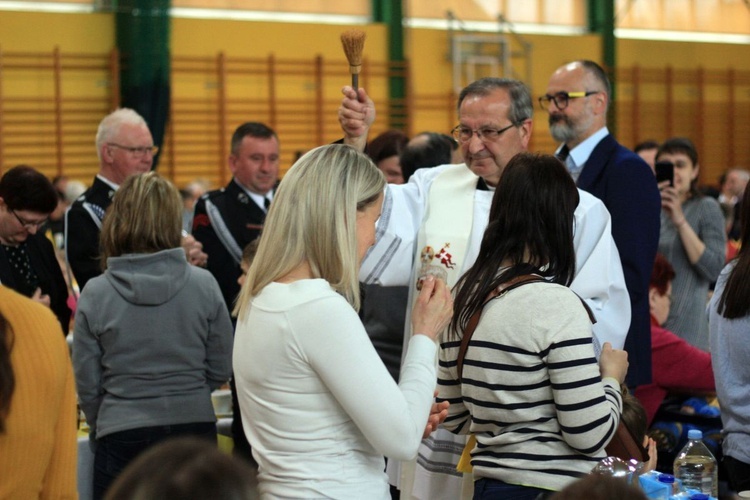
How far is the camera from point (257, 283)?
2021 millimetres

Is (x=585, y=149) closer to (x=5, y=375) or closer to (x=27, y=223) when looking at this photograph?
(x=27, y=223)

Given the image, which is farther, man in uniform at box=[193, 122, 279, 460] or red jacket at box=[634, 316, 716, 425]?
man in uniform at box=[193, 122, 279, 460]

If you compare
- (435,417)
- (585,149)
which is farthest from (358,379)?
(585,149)

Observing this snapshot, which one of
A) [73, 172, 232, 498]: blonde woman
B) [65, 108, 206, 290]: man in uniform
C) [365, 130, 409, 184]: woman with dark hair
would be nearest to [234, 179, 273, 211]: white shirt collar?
[65, 108, 206, 290]: man in uniform

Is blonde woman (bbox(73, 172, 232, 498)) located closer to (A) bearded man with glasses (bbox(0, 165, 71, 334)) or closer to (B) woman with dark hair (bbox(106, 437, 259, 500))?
(A) bearded man with glasses (bbox(0, 165, 71, 334))

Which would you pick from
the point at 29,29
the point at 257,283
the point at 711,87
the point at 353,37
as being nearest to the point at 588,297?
the point at 353,37

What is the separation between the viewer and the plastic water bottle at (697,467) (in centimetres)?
281

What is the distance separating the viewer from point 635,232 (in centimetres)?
330

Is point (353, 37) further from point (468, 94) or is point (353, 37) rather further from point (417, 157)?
point (417, 157)

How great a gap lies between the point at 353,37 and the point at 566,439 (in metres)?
1.14

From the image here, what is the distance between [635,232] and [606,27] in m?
10.2

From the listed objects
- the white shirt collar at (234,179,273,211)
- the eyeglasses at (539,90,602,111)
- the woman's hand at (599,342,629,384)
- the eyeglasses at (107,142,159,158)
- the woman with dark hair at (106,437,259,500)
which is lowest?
the woman's hand at (599,342,629,384)


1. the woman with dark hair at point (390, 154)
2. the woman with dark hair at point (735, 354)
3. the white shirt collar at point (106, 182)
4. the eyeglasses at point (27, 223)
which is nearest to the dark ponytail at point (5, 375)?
the woman with dark hair at point (735, 354)

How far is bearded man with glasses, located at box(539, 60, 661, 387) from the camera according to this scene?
3.29 metres
